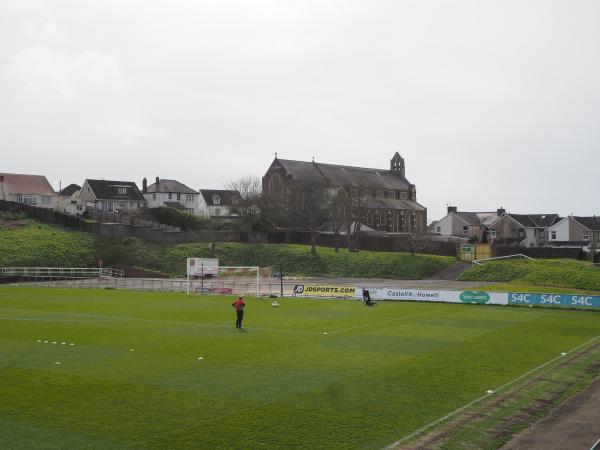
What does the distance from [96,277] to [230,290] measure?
25672 millimetres

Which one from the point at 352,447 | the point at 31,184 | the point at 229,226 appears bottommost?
the point at 352,447

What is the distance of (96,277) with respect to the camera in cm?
7606

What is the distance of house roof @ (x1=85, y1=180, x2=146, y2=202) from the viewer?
395ft

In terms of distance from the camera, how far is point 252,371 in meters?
21.7

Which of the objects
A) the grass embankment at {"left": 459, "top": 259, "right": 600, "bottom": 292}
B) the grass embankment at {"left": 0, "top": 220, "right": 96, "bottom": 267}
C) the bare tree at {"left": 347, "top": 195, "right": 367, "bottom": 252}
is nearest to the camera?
the grass embankment at {"left": 459, "top": 259, "right": 600, "bottom": 292}

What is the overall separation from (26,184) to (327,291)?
85.3 m

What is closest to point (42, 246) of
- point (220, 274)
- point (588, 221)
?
point (220, 274)

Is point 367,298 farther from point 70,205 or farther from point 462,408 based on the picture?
point 70,205

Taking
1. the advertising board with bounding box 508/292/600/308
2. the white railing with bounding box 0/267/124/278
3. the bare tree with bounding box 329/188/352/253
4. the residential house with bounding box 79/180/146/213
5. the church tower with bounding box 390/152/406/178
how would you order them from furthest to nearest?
the church tower with bounding box 390/152/406/178 → the residential house with bounding box 79/180/146/213 → the bare tree with bounding box 329/188/352/253 → the white railing with bounding box 0/267/124/278 → the advertising board with bounding box 508/292/600/308

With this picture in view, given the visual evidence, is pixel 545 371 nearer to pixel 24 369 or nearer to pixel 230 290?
pixel 24 369

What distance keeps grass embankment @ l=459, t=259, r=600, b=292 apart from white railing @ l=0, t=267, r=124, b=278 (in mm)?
43779

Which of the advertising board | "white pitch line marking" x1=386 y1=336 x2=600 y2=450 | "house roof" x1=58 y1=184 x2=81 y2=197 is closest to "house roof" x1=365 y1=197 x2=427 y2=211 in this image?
"house roof" x1=58 y1=184 x2=81 y2=197

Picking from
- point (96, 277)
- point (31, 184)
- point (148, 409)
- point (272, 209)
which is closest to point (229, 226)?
point (272, 209)

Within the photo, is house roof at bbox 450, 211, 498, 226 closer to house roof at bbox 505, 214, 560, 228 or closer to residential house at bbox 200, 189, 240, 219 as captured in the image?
A: house roof at bbox 505, 214, 560, 228
